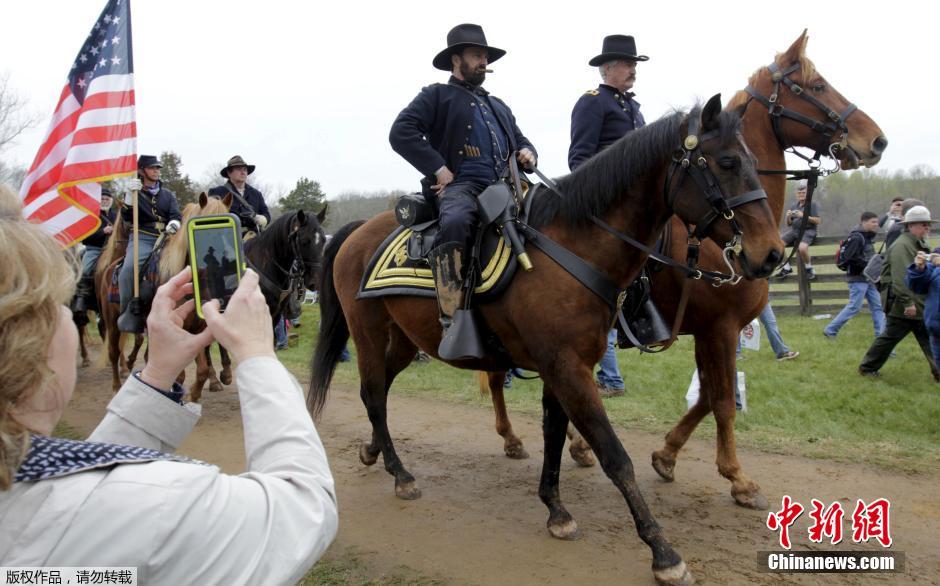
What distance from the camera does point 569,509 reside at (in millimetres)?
4895

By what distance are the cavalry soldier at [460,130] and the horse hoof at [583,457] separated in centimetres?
213

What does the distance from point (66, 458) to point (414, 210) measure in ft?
12.9

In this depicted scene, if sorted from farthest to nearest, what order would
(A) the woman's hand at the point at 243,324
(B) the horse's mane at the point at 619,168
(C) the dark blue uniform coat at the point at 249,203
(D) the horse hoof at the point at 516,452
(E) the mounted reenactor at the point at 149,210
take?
(C) the dark blue uniform coat at the point at 249,203, (E) the mounted reenactor at the point at 149,210, (D) the horse hoof at the point at 516,452, (B) the horse's mane at the point at 619,168, (A) the woman's hand at the point at 243,324

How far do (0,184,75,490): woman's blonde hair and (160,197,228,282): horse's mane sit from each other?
6049 millimetres

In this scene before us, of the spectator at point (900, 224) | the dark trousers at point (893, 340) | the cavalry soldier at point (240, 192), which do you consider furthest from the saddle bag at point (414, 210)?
the spectator at point (900, 224)

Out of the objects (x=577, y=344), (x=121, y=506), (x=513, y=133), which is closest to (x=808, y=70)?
(x=513, y=133)

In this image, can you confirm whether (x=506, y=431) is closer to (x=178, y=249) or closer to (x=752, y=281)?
(x=752, y=281)

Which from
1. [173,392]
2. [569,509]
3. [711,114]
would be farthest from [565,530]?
[173,392]

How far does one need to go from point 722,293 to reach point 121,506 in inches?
173

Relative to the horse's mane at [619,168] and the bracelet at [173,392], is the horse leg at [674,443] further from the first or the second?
the bracelet at [173,392]

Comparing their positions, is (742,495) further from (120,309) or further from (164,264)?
(120,309)

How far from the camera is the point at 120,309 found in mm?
9047

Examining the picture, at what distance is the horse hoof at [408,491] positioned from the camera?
5223 mm

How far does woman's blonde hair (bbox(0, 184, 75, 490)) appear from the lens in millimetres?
1090
